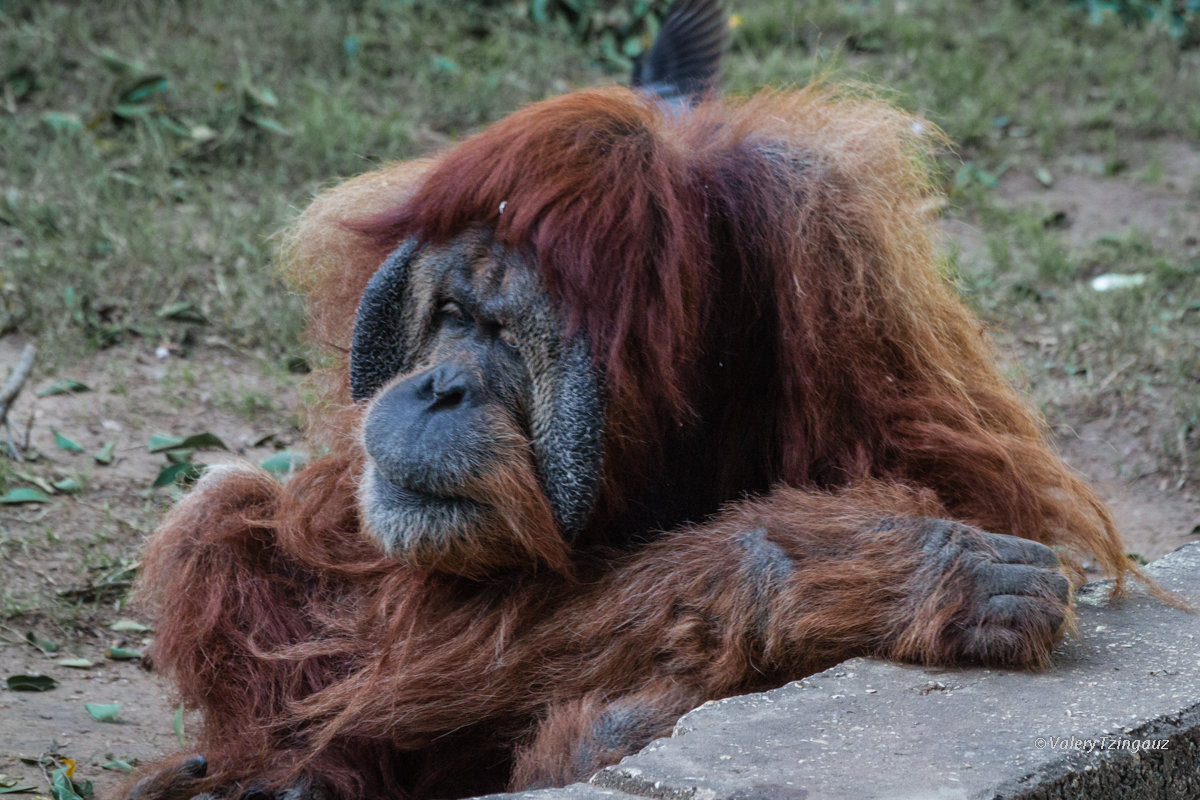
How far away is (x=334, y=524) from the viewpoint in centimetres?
260

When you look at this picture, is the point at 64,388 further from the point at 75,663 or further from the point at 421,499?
the point at 421,499

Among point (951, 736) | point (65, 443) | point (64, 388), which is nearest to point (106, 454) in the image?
point (65, 443)

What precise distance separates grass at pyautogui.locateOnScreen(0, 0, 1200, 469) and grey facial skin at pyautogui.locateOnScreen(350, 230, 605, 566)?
1.92 metres

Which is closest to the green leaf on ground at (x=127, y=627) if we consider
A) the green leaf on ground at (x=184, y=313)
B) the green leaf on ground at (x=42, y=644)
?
the green leaf on ground at (x=42, y=644)

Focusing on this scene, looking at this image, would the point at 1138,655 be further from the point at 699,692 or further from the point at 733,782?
the point at 733,782

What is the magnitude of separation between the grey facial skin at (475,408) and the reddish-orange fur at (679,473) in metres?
0.05

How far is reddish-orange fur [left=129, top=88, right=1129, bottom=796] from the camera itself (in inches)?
82.7

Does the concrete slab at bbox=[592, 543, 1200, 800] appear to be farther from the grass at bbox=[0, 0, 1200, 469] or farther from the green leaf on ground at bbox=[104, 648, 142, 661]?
the grass at bbox=[0, 0, 1200, 469]

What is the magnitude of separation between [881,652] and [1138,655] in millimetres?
393

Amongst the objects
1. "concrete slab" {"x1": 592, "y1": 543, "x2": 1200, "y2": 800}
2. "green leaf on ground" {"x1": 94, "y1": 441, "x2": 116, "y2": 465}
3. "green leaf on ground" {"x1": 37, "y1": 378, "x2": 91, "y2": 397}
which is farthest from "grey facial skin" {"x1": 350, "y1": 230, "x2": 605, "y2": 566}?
"green leaf on ground" {"x1": 37, "y1": 378, "x2": 91, "y2": 397}

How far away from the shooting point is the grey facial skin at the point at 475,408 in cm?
→ 213

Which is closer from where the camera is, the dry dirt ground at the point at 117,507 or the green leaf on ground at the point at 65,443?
the dry dirt ground at the point at 117,507

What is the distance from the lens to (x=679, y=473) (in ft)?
7.80

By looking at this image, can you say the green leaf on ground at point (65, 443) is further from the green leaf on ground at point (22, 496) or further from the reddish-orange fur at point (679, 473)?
the reddish-orange fur at point (679, 473)
